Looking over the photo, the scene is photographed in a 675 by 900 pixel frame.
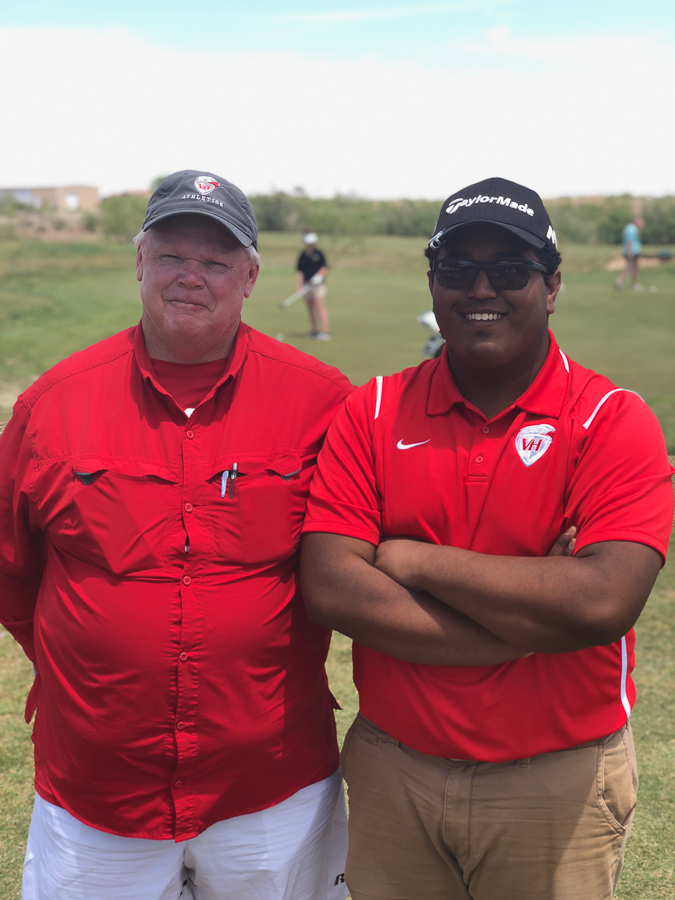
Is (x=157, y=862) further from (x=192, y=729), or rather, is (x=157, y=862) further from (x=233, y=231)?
(x=233, y=231)

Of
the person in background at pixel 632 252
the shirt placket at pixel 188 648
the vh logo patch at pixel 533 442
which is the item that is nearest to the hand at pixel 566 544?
the vh logo patch at pixel 533 442

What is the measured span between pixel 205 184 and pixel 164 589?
3.95ft

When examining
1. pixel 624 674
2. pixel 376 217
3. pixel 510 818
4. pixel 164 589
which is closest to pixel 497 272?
pixel 624 674

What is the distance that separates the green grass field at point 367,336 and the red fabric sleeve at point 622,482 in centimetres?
201

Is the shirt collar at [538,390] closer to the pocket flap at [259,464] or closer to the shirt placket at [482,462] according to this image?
the shirt placket at [482,462]

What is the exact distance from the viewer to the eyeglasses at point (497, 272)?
7.72 feet

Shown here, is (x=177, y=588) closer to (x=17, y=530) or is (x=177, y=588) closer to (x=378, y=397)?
(x=17, y=530)

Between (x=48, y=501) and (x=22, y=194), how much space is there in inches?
5467

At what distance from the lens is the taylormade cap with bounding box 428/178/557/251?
2.33 meters

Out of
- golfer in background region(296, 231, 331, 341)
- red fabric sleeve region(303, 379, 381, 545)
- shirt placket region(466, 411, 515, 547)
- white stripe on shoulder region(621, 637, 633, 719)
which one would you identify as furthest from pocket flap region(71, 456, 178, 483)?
golfer in background region(296, 231, 331, 341)

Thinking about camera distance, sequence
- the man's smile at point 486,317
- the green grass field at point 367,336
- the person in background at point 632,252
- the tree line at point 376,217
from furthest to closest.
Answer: the tree line at point 376,217 → the person in background at point 632,252 → the green grass field at point 367,336 → the man's smile at point 486,317

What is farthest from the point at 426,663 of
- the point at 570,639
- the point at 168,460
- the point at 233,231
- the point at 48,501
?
the point at 233,231

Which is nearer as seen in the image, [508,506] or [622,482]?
[622,482]

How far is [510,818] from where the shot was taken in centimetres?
233
